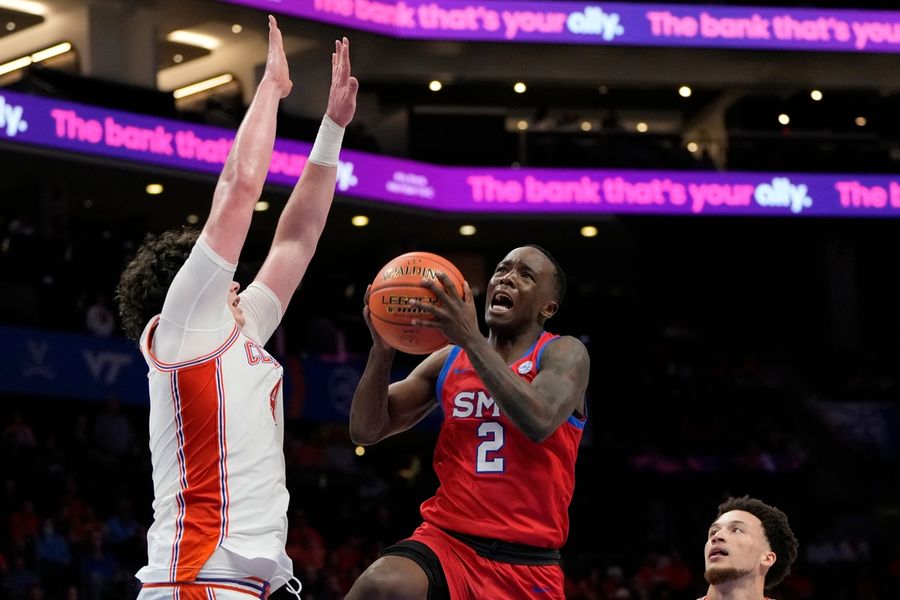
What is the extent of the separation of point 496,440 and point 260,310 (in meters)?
1.13

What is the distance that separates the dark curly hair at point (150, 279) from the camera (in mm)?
4562

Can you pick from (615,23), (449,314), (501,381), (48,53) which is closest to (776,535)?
(501,381)

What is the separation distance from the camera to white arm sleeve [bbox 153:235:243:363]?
168 inches

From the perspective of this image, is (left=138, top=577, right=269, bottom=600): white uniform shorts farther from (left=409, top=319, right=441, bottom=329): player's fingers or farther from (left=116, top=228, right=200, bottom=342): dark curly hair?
(left=409, top=319, right=441, bottom=329): player's fingers

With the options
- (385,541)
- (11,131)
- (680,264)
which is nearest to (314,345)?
(385,541)

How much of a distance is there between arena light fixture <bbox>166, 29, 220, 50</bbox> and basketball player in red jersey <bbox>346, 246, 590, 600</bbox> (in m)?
19.4

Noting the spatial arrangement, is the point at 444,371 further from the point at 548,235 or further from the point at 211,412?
the point at 548,235

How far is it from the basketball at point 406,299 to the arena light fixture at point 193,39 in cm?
1960

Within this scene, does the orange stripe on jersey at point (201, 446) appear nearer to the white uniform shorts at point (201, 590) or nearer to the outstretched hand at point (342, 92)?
the white uniform shorts at point (201, 590)

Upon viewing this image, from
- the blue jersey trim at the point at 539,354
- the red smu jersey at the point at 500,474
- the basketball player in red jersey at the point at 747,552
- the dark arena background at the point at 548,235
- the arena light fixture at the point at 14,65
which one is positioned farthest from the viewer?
the arena light fixture at the point at 14,65

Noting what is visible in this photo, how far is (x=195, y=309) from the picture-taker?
169 inches

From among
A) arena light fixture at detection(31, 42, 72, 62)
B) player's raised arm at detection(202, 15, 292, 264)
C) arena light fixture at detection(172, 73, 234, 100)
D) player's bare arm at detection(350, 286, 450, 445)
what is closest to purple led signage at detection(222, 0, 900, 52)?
arena light fixture at detection(172, 73, 234, 100)

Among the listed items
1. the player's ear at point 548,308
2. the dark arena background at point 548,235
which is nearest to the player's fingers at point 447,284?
the player's ear at point 548,308

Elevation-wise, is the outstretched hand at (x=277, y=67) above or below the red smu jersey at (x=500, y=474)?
above
